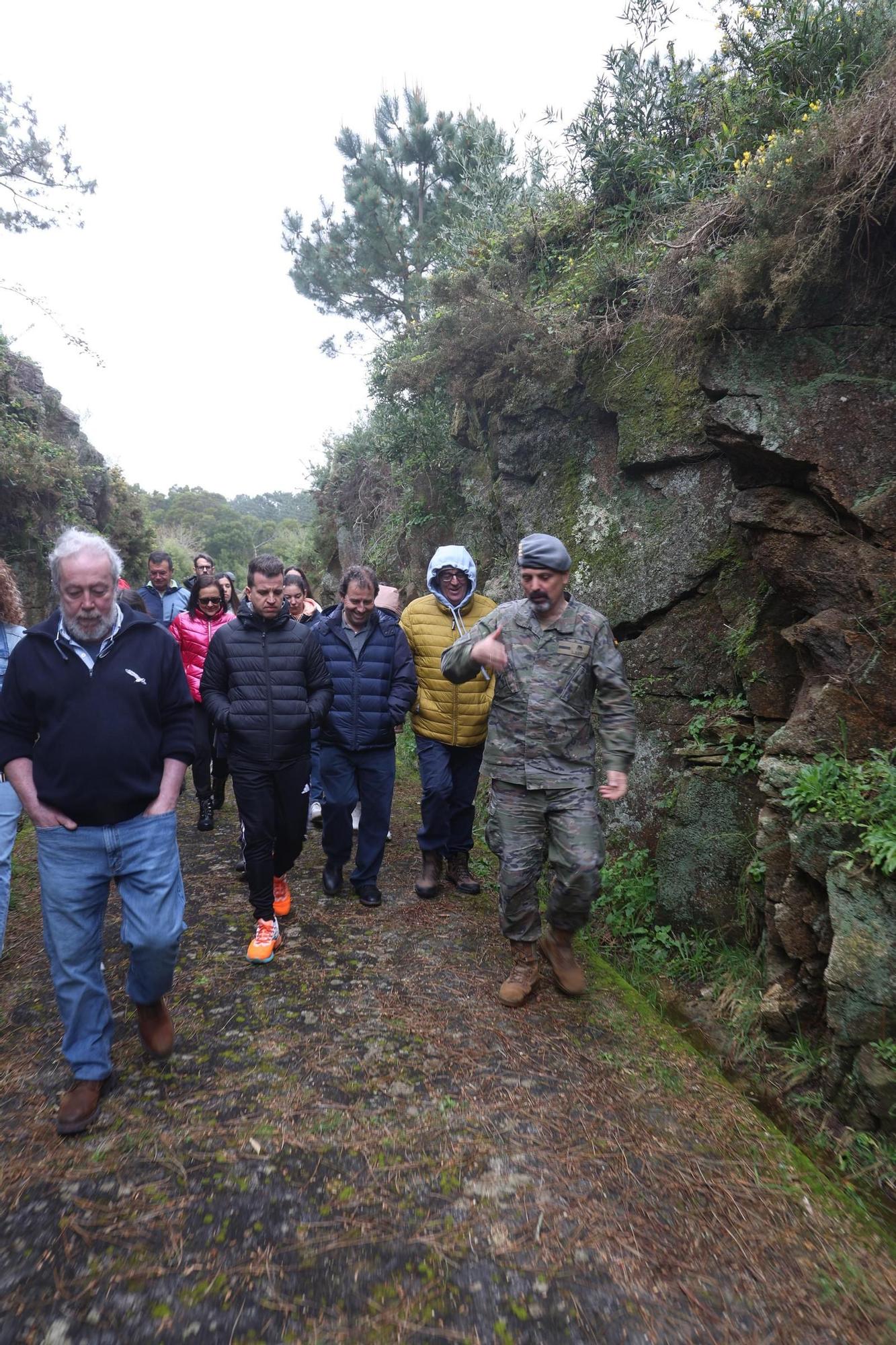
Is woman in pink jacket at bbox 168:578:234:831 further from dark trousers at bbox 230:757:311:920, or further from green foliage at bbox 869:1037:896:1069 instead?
green foliage at bbox 869:1037:896:1069

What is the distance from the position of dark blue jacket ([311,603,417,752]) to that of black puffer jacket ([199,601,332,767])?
533mm

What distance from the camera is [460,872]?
555 centimetres

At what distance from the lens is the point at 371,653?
503cm

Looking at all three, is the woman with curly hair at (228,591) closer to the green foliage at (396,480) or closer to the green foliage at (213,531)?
the green foliage at (396,480)

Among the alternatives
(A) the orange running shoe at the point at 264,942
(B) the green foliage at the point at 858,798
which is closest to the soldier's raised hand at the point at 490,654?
(B) the green foliage at the point at 858,798

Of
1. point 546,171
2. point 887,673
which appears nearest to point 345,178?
point 546,171

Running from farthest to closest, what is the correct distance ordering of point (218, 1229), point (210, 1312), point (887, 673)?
1. point (887, 673)
2. point (218, 1229)
3. point (210, 1312)

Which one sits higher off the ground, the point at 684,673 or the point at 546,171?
the point at 546,171

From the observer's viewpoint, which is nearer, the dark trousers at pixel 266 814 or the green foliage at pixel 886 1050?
the green foliage at pixel 886 1050

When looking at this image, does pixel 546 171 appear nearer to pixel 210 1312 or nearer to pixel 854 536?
pixel 854 536

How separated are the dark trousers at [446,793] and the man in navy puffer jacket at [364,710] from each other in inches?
10.1

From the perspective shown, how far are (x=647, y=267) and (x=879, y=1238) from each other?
21.4 feet

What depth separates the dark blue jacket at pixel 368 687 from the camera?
497 cm

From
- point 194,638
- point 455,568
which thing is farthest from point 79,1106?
point 194,638
